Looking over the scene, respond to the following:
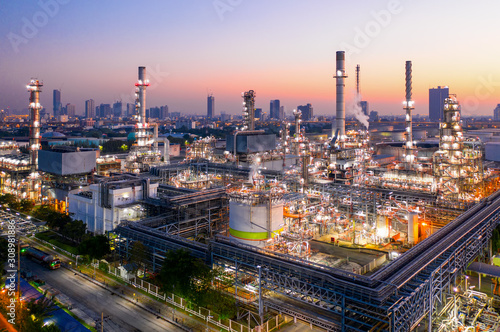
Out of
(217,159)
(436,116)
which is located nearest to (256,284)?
(217,159)

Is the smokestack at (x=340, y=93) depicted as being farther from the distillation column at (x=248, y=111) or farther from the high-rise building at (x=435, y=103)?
the high-rise building at (x=435, y=103)

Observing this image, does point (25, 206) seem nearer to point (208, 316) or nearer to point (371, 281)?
point (208, 316)

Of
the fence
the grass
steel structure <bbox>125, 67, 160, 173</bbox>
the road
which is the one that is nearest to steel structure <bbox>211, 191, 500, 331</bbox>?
the fence

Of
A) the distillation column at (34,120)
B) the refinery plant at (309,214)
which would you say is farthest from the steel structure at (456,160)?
the distillation column at (34,120)

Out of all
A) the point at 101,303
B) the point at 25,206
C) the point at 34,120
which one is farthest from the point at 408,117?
Result: the point at 34,120

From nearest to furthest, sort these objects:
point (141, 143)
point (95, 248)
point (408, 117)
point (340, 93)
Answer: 1. point (95, 248)
2. point (340, 93)
3. point (408, 117)
4. point (141, 143)
